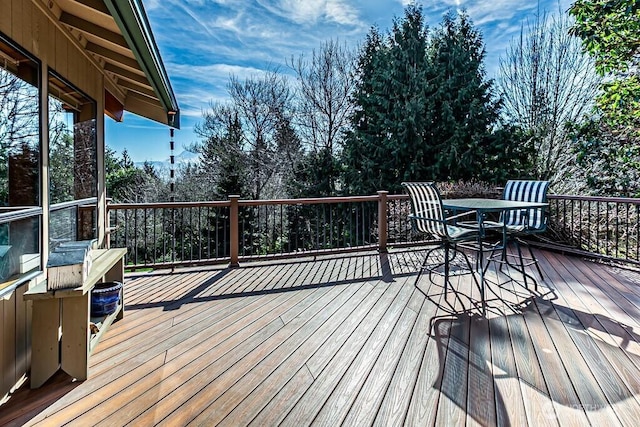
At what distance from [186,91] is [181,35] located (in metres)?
A: 2.83

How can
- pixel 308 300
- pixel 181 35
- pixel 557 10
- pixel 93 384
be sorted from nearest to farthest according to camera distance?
pixel 93 384
pixel 308 300
pixel 557 10
pixel 181 35

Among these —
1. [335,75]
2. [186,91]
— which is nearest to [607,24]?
[335,75]

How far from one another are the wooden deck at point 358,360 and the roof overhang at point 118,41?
1.86 m

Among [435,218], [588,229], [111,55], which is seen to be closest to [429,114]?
[588,229]

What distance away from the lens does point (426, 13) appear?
10.5 m

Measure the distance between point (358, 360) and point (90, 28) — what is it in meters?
2.89

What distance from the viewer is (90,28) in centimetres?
239

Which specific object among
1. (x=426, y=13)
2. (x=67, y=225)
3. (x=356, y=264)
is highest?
(x=426, y=13)

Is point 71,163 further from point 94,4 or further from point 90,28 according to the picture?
point 94,4

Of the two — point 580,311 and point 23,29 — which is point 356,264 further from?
point 23,29

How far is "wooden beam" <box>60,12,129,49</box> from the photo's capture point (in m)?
2.36

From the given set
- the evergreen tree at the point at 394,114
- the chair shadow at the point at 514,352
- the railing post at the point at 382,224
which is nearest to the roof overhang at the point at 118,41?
the chair shadow at the point at 514,352

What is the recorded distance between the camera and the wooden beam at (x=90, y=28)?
2.36 metres

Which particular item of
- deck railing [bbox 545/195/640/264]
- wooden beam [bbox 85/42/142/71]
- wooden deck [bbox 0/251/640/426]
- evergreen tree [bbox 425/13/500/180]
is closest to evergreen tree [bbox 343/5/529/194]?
evergreen tree [bbox 425/13/500/180]
